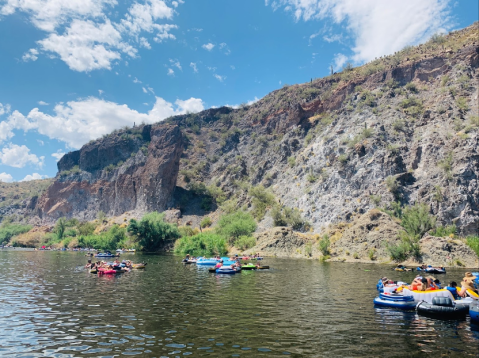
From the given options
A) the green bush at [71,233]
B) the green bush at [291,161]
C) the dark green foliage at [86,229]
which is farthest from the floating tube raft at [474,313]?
the green bush at [71,233]

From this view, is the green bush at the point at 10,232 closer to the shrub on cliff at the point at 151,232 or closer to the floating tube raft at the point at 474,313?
the shrub on cliff at the point at 151,232

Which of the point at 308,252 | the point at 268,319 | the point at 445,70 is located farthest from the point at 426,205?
the point at 268,319

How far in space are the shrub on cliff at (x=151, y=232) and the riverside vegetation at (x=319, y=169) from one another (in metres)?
1.03

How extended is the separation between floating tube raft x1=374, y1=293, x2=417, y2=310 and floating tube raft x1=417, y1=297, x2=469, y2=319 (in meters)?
1.36

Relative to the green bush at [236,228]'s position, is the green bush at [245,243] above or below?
below

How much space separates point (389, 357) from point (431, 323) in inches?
265

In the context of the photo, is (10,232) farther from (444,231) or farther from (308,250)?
(444,231)

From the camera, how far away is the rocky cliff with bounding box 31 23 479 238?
6381 centimetres

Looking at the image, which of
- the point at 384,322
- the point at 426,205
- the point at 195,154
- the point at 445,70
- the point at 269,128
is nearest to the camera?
the point at 384,322

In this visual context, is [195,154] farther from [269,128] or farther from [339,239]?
[339,239]

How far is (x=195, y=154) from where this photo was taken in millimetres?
130750

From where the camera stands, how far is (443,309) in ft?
57.8

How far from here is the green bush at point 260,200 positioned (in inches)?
3270

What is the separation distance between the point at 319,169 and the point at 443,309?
6470 cm
